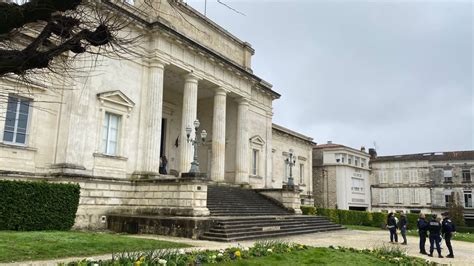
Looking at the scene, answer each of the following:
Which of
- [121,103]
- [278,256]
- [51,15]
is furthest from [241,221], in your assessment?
[51,15]

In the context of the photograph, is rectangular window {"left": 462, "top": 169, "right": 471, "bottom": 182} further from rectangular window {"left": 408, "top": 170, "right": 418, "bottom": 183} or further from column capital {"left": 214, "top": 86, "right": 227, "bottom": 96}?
column capital {"left": 214, "top": 86, "right": 227, "bottom": 96}

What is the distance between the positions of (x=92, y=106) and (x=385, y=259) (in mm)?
13171

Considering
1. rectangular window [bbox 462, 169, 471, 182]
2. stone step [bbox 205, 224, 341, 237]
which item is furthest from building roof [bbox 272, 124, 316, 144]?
rectangular window [bbox 462, 169, 471, 182]

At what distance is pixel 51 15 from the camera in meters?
5.15

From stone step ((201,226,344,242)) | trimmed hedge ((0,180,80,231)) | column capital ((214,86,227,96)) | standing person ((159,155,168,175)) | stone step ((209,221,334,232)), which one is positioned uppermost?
column capital ((214,86,227,96))

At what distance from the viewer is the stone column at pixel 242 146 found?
26.2 meters

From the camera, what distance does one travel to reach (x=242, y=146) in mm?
26484

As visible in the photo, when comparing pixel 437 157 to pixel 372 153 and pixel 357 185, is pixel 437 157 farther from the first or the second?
pixel 357 185

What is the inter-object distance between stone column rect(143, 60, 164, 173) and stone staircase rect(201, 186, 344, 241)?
324 centimetres

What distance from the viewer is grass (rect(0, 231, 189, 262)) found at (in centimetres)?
877

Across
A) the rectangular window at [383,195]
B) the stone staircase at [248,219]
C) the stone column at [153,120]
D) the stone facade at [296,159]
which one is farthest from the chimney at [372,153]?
the stone column at [153,120]

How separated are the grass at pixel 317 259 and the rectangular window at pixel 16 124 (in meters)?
11.2

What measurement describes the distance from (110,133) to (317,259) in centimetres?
1227

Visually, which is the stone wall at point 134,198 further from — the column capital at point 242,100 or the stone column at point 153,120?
the column capital at point 242,100
